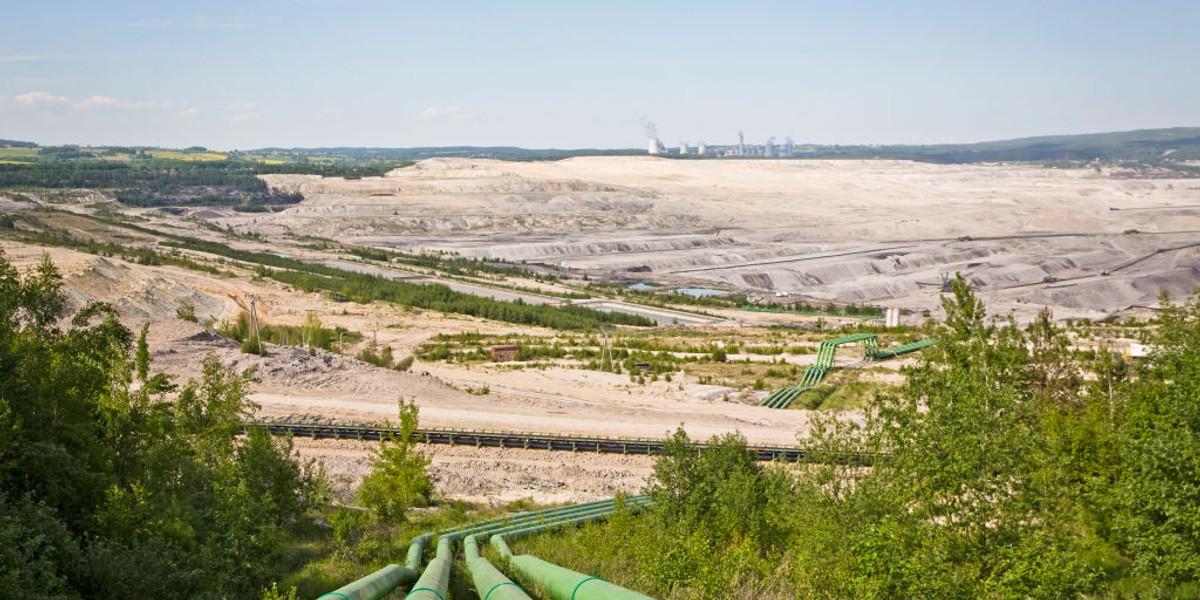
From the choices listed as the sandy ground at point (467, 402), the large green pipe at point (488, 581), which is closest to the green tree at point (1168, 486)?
the large green pipe at point (488, 581)

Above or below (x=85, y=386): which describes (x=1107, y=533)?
below

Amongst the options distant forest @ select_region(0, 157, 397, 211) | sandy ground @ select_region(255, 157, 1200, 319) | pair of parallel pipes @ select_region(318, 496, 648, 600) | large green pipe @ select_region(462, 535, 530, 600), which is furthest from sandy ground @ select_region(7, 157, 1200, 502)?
large green pipe @ select_region(462, 535, 530, 600)

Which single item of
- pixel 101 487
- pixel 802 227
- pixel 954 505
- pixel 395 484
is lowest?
pixel 802 227

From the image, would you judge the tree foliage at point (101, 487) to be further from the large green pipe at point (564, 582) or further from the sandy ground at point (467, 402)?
the sandy ground at point (467, 402)

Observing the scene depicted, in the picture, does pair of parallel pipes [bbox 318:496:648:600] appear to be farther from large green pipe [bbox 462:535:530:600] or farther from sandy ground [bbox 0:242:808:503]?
sandy ground [bbox 0:242:808:503]

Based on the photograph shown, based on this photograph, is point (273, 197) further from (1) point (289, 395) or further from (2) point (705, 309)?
(1) point (289, 395)

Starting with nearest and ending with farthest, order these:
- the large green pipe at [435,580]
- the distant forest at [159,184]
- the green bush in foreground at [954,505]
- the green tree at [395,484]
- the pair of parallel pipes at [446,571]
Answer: the large green pipe at [435,580], the pair of parallel pipes at [446,571], the green bush in foreground at [954,505], the green tree at [395,484], the distant forest at [159,184]

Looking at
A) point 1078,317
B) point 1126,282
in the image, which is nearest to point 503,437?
point 1078,317

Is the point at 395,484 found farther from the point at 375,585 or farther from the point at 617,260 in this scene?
the point at 617,260

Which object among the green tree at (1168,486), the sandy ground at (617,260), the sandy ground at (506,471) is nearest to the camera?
the green tree at (1168,486)

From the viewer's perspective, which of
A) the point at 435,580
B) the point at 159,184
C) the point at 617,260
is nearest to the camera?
the point at 435,580

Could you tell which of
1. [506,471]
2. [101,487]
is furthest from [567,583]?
[506,471]
